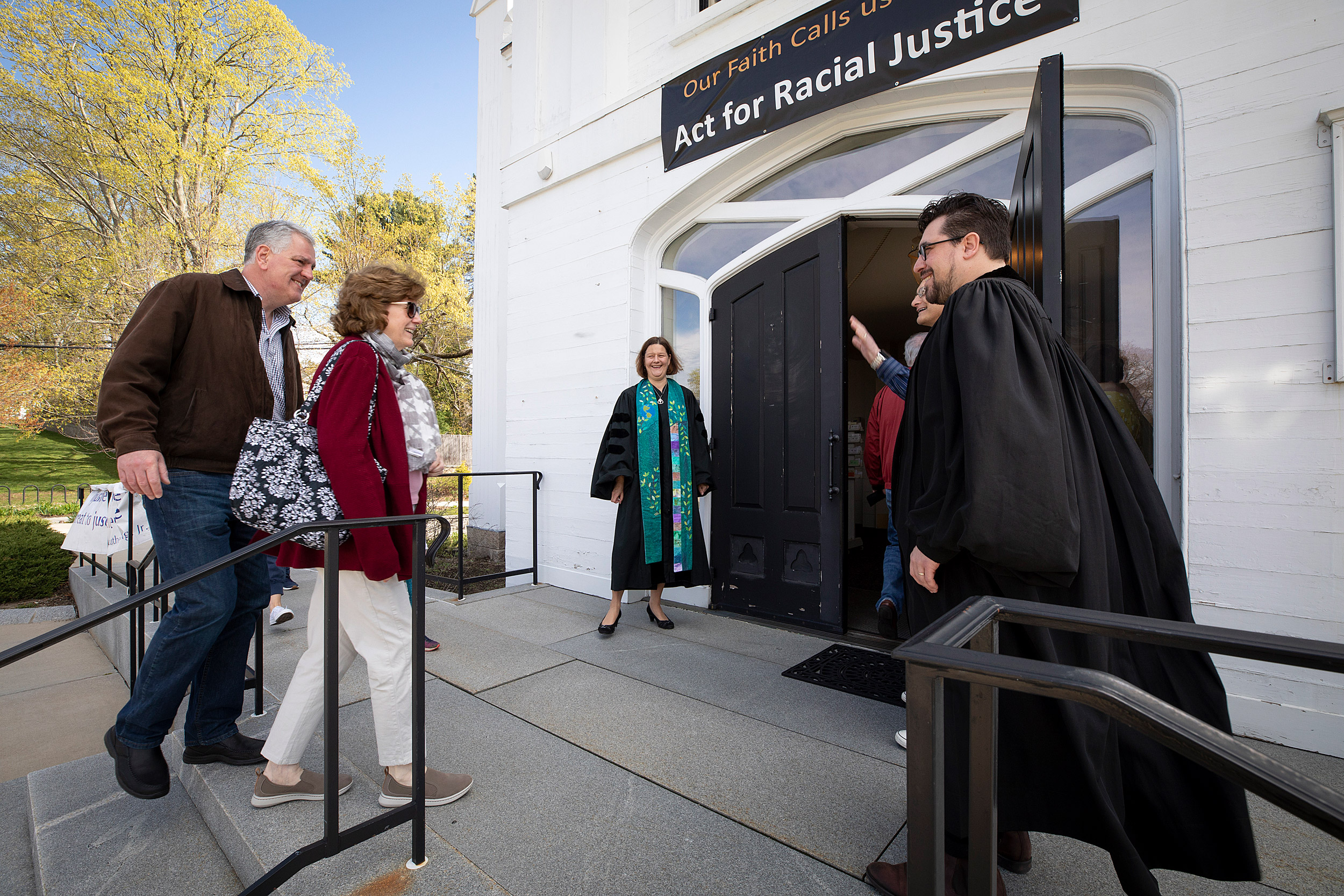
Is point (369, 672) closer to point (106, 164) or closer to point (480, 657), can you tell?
point (480, 657)

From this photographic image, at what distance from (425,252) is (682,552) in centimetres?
1769

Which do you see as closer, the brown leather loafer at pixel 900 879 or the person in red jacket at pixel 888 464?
the brown leather loafer at pixel 900 879

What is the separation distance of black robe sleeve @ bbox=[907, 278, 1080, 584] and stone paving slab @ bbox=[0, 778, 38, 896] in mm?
2778

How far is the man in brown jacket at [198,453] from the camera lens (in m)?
1.89

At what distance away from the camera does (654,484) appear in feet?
13.3

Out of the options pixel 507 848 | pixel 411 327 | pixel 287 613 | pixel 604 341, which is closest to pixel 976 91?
pixel 604 341

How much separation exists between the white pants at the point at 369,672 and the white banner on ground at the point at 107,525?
3339 millimetres

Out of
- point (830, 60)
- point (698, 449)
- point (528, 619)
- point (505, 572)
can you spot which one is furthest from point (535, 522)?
point (830, 60)

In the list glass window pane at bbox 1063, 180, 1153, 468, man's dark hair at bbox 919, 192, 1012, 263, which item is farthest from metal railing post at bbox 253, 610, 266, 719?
glass window pane at bbox 1063, 180, 1153, 468

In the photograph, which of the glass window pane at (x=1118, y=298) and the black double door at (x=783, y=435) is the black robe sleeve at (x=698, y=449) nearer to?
the black double door at (x=783, y=435)

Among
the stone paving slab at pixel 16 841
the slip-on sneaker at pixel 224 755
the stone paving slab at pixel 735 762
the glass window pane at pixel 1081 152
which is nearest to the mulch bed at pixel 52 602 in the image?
the stone paving slab at pixel 16 841

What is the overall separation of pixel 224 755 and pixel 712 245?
168 inches

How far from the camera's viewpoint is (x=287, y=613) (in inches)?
161

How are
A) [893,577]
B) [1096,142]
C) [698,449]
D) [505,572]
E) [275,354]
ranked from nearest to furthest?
[275,354] → [1096,142] → [893,577] → [698,449] → [505,572]
